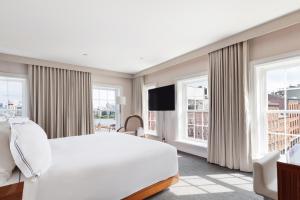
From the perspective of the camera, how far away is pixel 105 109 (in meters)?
5.75

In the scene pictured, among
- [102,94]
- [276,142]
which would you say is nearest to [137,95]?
[102,94]

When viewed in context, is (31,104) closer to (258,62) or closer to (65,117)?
(65,117)

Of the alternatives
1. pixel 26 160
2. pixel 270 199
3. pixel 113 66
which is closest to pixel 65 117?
pixel 113 66

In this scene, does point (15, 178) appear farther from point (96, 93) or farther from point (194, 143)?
point (96, 93)

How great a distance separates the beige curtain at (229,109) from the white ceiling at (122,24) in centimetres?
47

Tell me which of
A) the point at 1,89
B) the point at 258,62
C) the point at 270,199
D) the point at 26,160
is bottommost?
the point at 270,199

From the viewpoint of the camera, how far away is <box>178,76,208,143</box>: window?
13.6ft

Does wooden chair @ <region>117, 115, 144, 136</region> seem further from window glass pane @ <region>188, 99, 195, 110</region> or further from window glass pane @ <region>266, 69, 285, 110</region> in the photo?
window glass pane @ <region>266, 69, 285, 110</region>

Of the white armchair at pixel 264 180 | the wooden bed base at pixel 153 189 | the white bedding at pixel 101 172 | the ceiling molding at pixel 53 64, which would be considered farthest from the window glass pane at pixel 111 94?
the white armchair at pixel 264 180

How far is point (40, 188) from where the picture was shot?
4.66 ft

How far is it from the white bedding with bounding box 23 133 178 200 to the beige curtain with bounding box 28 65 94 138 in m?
2.23

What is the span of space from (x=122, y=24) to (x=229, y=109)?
2.46 metres

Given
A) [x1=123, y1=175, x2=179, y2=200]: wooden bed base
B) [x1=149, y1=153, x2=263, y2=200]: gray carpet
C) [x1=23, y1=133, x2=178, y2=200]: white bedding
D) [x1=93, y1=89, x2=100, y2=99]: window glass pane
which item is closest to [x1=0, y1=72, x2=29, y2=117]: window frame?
[x1=93, y1=89, x2=100, y2=99]: window glass pane

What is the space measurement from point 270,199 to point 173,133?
10.6ft
